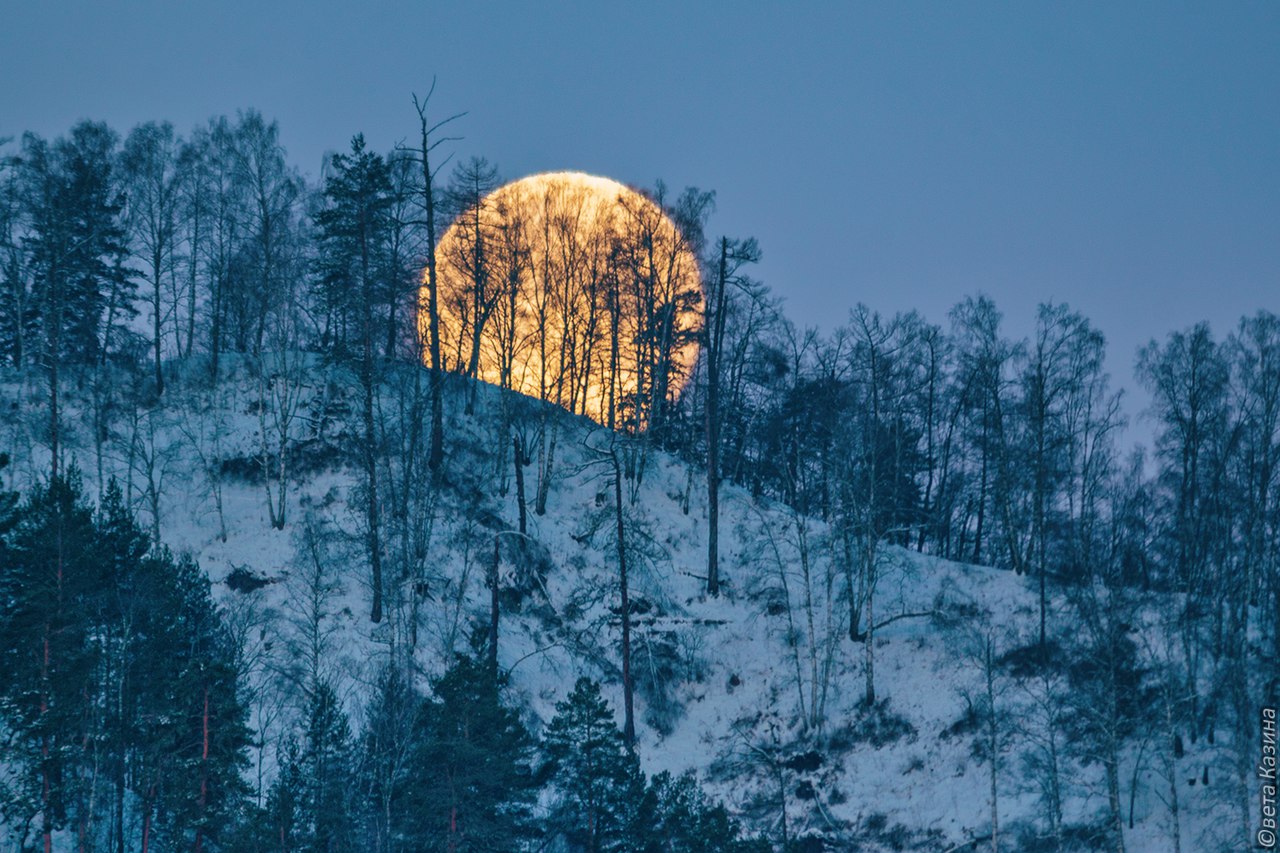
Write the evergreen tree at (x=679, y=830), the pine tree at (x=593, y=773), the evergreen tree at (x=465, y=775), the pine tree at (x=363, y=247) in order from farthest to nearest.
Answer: the pine tree at (x=363, y=247)
the pine tree at (x=593, y=773)
the evergreen tree at (x=679, y=830)
the evergreen tree at (x=465, y=775)

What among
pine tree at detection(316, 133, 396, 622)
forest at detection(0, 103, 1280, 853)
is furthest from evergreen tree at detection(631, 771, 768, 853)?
pine tree at detection(316, 133, 396, 622)

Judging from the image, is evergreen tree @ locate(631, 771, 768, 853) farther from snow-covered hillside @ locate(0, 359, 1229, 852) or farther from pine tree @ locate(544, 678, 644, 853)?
snow-covered hillside @ locate(0, 359, 1229, 852)

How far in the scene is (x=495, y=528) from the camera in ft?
130

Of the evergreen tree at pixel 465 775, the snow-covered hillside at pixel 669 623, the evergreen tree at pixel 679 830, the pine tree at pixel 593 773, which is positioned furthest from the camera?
the snow-covered hillside at pixel 669 623

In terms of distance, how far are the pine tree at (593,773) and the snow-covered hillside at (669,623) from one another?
3.98 meters

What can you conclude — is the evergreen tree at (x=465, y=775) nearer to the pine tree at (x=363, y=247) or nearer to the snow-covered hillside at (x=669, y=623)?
the snow-covered hillside at (x=669, y=623)

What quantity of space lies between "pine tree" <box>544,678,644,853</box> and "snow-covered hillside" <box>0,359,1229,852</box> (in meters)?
3.98

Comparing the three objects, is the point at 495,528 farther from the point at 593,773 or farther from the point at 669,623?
the point at 593,773

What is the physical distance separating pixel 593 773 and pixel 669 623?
45.4ft

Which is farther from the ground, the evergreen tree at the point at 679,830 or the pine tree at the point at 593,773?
the pine tree at the point at 593,773

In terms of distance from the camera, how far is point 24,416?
38.9m

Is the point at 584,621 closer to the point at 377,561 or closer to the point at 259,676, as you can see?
the point at 377,561

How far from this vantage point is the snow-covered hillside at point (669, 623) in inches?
1151

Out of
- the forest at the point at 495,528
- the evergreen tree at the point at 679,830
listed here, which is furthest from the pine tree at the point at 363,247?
the evergreen tree at the point at 679,830
